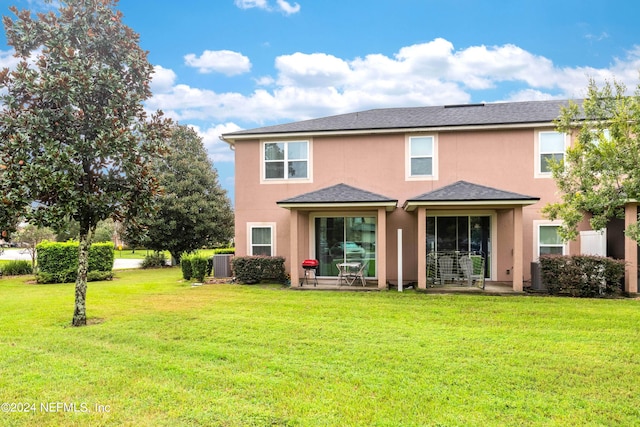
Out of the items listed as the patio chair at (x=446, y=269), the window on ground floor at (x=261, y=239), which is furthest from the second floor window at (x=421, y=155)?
the window on ground floor at (x=261, y=239)

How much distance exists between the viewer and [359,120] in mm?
15281

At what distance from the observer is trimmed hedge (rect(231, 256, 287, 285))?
45.0ft

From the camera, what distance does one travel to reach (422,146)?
14.0 metres

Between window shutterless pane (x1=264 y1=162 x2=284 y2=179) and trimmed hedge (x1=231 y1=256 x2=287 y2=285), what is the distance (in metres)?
3.09

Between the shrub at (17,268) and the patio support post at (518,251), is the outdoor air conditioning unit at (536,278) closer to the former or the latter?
the patio support post at (518,251)

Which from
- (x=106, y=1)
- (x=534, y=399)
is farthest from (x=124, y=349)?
(x=106, y=1)

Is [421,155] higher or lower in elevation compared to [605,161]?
higher

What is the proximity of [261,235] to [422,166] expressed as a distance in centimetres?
640

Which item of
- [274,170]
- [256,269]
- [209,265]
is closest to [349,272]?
[256,269]

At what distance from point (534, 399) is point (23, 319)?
9622 mm

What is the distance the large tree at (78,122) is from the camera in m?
6.89

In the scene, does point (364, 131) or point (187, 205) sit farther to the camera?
point (187, 205)

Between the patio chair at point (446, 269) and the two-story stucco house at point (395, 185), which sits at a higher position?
the two-story stucco house at point (395, 185)

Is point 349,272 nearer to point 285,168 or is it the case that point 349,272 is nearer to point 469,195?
point 285,168
